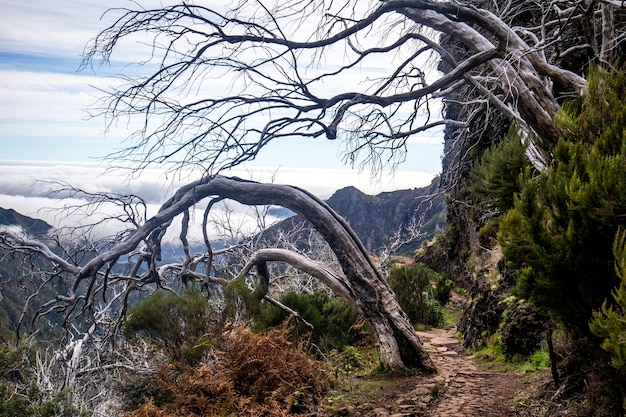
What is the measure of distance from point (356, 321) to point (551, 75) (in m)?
4.68

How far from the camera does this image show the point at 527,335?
6383 millimetres

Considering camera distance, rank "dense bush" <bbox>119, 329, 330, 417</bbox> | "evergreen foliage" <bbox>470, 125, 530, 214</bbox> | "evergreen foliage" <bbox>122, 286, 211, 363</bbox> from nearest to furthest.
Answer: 1. "dense bush" <bbox>119, 329, 330, 417</bbox>
2. "evergreen foliage" <bbox>470, 125, 530, 214</bbox>
3. "evergreen foliage" <bbox>122, 286, 211, 363</bbox>

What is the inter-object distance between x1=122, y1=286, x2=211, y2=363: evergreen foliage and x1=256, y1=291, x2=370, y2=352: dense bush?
46.7 inches

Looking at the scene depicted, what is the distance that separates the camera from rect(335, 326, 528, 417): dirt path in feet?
15.7

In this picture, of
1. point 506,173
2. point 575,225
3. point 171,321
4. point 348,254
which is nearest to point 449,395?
point 348,254

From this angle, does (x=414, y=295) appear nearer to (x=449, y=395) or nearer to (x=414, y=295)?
(x=414, y=295)

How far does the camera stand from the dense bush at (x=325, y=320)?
25.3 ft

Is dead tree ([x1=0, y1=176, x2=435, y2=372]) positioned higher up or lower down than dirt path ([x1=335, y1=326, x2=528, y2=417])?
higher up

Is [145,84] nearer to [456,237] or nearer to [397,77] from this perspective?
[397,77]

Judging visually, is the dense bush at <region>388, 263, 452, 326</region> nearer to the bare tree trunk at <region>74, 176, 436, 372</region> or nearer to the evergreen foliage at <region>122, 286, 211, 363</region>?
the bare tree trunk at <region>74, 176, 436, 372</region>

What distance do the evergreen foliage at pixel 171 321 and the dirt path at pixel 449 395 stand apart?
2.56m

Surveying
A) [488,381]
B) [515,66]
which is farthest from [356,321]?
[515,66]

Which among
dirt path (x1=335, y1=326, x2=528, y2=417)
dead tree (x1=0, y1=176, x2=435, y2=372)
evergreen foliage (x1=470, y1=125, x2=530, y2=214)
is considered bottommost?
dirt path (x1=335, y1=326, x2=528, y2=417)

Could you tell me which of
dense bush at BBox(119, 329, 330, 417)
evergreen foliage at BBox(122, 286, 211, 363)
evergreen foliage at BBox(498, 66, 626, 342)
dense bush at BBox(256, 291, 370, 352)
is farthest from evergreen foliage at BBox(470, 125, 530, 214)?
evergreen foliage at BBox(122, 286, 211, 363)
